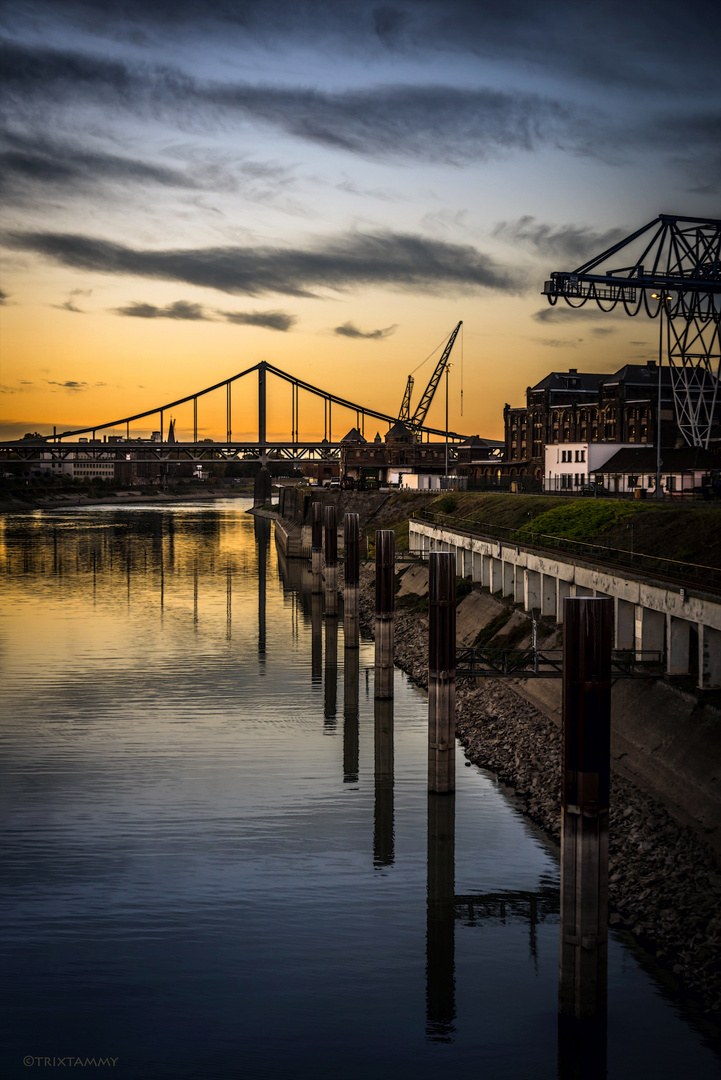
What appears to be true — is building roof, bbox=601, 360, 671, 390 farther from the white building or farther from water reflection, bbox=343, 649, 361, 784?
water reflection, bbox=343, 649, 361, 784

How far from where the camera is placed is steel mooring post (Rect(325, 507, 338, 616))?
204 feet

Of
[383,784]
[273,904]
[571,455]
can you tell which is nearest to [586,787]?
[273,904]

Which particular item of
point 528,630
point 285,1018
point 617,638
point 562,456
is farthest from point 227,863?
point 562,456

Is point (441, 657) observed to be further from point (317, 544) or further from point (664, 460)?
point (664, 460)

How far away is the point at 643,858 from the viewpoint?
21047 mm

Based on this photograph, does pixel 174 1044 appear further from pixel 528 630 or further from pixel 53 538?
pixel 53 538

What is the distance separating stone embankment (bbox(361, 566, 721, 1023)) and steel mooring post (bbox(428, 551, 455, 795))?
3.06 metres

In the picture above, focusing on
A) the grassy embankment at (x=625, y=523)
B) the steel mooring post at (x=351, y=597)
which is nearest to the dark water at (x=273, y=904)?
the steel mooring post at (x=351, y=597)

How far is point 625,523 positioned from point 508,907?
92.6 feet

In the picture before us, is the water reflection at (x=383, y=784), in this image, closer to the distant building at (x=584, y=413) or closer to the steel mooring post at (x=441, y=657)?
the steel mooring post at (x=441, y=657)

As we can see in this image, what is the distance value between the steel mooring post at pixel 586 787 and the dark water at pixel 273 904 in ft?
6.92

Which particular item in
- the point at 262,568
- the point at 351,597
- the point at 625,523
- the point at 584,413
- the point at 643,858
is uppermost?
the point at 584,413

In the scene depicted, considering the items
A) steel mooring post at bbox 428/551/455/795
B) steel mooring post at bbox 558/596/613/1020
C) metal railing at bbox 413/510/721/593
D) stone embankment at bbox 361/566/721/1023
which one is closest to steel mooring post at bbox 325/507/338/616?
metal railing at bbox 413/510/721/593

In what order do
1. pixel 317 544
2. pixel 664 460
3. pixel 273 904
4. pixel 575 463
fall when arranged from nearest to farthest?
1. pixel 273 904
2. pixel 317 544
3. pixel 664 460
4. pixel 575 463
